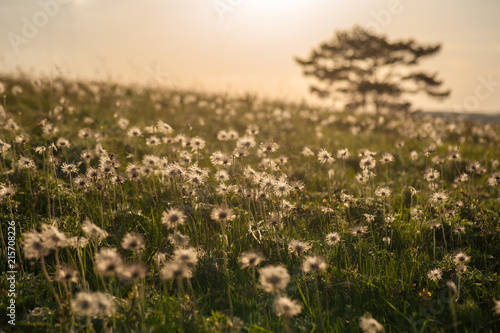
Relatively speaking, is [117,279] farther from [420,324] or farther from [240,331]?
[420,324]

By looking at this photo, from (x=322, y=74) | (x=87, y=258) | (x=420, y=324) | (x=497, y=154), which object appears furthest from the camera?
(x=322, y=74)

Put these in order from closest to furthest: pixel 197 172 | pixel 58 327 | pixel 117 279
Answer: pixel 58 327 < pixel 117 279 < pixel 197 172

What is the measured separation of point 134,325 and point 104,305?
555 mm

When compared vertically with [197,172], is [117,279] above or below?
below

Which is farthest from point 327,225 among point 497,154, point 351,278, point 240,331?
point 497,154

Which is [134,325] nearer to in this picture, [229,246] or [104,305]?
[104,305]

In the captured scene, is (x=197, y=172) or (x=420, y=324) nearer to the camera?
(x=420, y=324)

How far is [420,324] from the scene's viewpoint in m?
2.75

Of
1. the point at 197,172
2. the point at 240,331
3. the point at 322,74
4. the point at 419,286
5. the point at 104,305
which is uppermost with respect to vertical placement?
the point at 322,74

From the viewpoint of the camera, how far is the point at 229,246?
3402 mm

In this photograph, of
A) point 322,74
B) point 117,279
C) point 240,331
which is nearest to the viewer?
point 240,331

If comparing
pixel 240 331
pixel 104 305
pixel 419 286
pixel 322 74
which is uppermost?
pixel 322 74

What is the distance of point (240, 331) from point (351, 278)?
1.10m

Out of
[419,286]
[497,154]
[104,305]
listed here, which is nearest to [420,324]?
[419,286]
